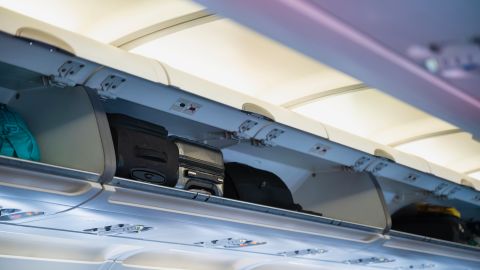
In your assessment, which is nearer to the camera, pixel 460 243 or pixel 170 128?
pixel 170 128

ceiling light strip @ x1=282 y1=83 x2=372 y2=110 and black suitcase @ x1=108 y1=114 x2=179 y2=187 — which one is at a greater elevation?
ceiling light strip @ x1=282 y1=83 x2=372 y2=110

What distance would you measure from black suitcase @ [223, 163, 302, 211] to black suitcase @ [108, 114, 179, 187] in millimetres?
775

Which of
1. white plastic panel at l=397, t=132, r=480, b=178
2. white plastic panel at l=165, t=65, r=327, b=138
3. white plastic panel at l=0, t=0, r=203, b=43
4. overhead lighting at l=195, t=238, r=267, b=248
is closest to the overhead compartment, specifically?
white plastic panel at l=0, t=0, r=203, b=43

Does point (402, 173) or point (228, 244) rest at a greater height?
point (402, 173)

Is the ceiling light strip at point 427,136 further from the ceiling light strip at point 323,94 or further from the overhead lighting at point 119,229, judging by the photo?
the overhead lighting at point 119,229

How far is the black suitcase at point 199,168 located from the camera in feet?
12.3

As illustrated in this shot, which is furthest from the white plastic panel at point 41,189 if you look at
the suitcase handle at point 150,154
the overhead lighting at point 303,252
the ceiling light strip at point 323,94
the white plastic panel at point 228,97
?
the overhead lighting at point 303,252

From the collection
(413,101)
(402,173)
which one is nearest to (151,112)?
(413,101)

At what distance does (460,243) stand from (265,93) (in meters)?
3.26

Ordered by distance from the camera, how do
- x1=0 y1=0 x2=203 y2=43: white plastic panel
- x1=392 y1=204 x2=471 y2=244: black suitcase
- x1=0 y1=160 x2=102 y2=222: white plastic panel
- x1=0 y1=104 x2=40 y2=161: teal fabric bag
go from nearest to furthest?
x1=0 y1=160 x2=102 y2=222: white plastic panel
x1=0 y1=104 x2=40 y2=161: teal fabric bag
x1=0 y1=0 x2=203 y2=43: white plastic panel
x1=392 y1=204 x2=471 y2=244: black suitcase

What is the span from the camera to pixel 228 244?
4535 mm

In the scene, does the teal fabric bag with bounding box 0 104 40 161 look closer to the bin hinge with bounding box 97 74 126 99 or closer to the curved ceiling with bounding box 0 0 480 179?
the bin hinge with bounding box 97 74 126 99

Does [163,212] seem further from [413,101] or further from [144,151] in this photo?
[413,101]

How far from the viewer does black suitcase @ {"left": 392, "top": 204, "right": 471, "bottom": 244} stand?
20.2 ft
